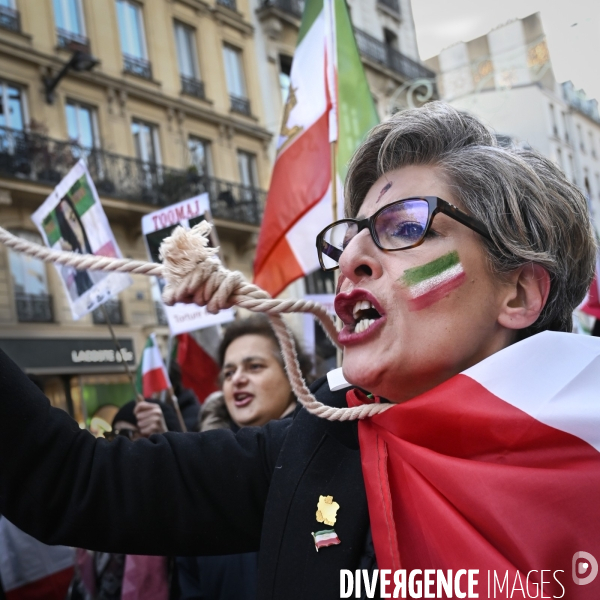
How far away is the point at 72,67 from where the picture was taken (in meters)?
14.7

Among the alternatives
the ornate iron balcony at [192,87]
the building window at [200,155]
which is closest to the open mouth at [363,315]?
the building window at [200,155]

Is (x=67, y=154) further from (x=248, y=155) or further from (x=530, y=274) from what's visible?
(x=530, y=274)

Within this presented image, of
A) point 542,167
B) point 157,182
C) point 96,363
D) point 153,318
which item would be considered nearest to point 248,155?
point 157,182

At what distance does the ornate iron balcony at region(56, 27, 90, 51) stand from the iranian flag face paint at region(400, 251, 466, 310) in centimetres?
1533

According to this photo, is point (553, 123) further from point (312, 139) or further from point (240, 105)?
point (312, 139)

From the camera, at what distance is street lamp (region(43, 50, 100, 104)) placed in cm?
1453

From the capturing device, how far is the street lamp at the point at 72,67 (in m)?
14.5

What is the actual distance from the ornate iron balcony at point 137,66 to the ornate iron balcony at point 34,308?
5.49m

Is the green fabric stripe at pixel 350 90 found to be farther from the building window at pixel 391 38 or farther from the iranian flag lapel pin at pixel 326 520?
the building window at pixel 391 38

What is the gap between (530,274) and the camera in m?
1.59

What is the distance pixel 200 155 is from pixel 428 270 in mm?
17144

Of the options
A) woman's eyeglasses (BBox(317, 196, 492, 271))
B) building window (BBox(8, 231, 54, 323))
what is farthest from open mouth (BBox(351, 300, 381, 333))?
building window (BBox(8, 231, 54, 323))

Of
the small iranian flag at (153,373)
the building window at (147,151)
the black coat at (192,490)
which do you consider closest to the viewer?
the black coat at (192,490)

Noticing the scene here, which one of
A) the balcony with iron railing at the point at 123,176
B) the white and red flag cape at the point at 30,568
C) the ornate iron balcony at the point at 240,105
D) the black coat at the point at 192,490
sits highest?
the ornate iron balcony at the point at 240,105
